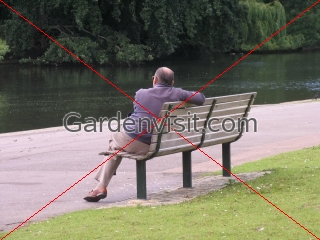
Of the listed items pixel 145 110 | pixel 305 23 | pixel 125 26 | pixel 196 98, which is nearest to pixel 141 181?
pixel 145 110

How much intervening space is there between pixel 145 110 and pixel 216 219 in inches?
70.0

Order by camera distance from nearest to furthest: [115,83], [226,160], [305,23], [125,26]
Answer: [226,160], [115,83], [125,26], [305,23]

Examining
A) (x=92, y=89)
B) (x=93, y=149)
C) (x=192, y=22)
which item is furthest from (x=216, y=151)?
(x=192, y=22)

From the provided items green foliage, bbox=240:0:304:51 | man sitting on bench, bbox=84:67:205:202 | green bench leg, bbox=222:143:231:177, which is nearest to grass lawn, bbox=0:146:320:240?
man sitting on bench, bbox=84:67:205:202

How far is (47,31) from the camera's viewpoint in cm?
4872

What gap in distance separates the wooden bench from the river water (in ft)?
43.0

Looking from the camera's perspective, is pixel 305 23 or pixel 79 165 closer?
pixel 79 165

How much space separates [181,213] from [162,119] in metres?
1.12

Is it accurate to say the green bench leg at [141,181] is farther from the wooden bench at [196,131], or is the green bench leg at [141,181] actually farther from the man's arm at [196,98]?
the man's arm at [196,98]

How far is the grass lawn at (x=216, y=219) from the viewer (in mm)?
5426

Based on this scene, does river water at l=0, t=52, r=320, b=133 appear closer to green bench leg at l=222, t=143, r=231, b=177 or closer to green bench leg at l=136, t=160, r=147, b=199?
green bench leg at l=222, t=143, r=231, b=177

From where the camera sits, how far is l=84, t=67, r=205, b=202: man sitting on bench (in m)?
7.21

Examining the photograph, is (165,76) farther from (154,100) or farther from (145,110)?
(145,110)

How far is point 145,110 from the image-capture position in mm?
7250
